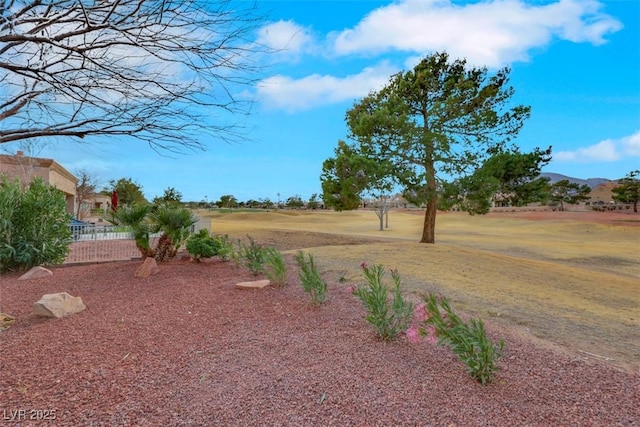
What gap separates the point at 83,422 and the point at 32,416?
38 cm

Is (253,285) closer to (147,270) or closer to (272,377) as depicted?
(147,270)

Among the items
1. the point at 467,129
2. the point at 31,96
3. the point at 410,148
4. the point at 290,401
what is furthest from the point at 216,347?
the point at 467,129

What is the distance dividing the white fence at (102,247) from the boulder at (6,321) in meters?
4.23

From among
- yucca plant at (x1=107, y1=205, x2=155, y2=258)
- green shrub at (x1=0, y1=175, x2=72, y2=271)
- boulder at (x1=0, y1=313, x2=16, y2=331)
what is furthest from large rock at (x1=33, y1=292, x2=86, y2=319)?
green shrub at (x1=0, y1=175, x2=72, y2=271)

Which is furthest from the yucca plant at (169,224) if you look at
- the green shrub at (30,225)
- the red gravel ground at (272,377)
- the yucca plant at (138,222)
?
the red gravel ground at (272,377)

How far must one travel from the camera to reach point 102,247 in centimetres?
1157

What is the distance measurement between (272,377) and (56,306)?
3402 millimetres

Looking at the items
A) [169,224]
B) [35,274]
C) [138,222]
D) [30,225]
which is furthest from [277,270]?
[30,225]

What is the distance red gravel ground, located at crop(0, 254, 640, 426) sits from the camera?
2.36 meters

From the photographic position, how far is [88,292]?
6.18 m

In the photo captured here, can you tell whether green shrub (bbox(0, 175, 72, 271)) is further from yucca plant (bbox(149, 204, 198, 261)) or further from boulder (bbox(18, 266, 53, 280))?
yucca plant (bbox(149, 204, 198, 261))

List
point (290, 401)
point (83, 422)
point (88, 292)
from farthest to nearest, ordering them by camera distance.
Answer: point (88, 292) < point (290, 401) < point (83, 422)

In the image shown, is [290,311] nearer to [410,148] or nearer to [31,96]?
[31,96]

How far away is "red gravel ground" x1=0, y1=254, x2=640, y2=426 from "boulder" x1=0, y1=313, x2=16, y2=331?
140mm
